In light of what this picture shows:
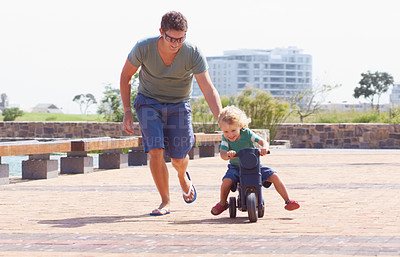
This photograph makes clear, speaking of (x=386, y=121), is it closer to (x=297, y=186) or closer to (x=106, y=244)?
(x=297, y=186)

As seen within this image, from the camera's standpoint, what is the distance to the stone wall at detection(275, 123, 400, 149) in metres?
25.4

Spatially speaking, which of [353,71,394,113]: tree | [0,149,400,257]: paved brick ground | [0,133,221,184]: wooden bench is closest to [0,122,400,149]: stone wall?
[0,133,221,184]: wooden bench

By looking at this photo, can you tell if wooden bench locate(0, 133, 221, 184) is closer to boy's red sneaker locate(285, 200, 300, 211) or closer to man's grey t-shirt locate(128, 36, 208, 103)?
man's grey t-shirt locate(128, 36, 208, 103)

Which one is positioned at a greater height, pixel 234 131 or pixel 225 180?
pixel 234 131

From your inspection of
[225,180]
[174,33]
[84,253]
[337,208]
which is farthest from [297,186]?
[84,253]

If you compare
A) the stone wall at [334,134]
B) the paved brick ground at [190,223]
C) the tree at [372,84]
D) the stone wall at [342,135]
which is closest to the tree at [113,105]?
the stone wall at [334,134]

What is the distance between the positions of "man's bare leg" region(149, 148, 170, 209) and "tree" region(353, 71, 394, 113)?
121 meters

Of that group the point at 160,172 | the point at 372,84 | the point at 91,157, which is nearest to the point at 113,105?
the point at 91,157

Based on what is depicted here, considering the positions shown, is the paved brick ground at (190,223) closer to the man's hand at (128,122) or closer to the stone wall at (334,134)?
the man's hand at (128,122)

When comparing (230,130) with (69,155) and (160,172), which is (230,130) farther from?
(69,155)

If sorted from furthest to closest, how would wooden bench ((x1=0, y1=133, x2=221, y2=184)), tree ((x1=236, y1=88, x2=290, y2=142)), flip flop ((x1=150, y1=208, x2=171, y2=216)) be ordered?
tree ((x1=236, y1=88, x2=290, y2=142))
wooden bench ((x1=0, y1=133, x2=221, y2=184))
flip flop ((x1=150, y1=208, x2=171, y2=216))

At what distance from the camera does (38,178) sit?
1086 centimetres

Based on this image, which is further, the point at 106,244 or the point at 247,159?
the point at 247,159

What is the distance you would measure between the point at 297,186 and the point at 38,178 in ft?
12.9
